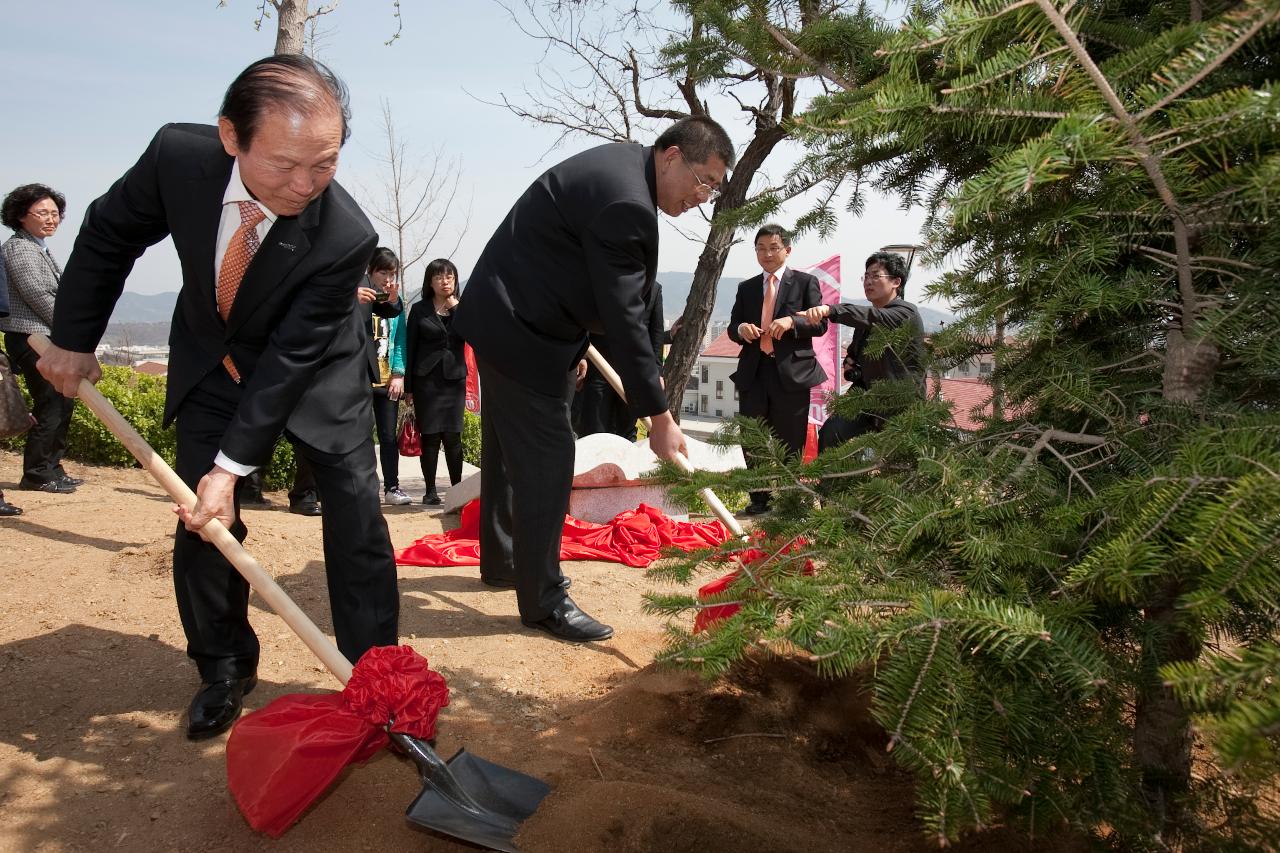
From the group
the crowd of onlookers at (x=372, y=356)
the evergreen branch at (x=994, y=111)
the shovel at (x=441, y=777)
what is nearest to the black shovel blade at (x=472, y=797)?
the shovel at (x=441, y=777)

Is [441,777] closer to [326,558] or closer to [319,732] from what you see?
[319,732]

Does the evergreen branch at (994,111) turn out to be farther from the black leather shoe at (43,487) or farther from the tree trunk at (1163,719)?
the black leather shoe at (43,487)

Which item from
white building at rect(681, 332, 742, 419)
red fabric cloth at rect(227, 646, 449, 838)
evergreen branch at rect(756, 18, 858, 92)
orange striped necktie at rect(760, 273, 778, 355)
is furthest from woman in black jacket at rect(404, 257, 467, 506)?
white building at rect(681, 332, 742, 419)

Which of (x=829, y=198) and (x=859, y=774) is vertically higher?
(x=829, y=198)

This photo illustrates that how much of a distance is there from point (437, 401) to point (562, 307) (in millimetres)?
3483

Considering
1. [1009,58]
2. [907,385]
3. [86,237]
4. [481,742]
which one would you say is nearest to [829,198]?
[907,385]

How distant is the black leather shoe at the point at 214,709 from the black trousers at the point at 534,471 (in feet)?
3.74

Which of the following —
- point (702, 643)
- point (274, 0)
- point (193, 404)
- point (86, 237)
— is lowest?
point (702, 643)

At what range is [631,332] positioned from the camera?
9.59ft

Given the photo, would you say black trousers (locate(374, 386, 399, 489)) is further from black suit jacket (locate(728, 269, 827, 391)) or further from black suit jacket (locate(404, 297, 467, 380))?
black suit jacket (locate(728, 269, 827, 391))

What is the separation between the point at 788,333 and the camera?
6.03 metres

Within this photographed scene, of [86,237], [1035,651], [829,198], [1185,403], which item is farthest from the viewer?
[86,237]

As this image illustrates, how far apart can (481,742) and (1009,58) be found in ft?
7.27

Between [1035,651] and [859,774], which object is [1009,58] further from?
[859,774]
